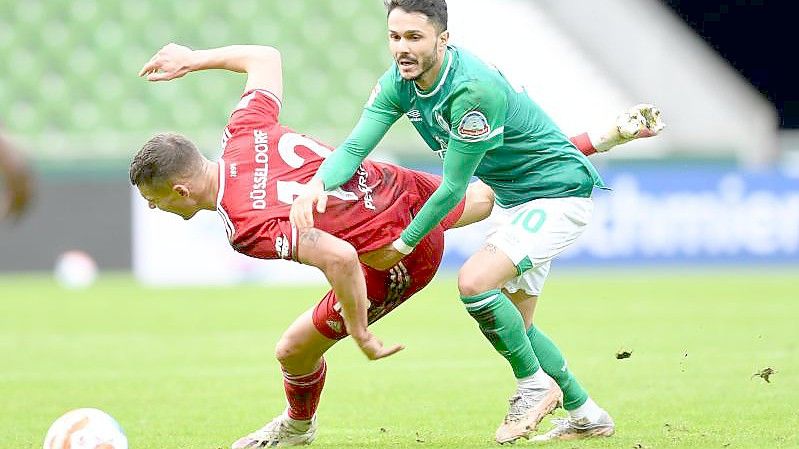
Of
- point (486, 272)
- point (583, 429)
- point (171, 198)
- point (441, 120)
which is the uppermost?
point (441, 120)

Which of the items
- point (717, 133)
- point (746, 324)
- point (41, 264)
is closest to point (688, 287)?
point (746, 324)

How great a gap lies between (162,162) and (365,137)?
91 centimetres

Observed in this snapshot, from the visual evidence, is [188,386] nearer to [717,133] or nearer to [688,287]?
[688,287]

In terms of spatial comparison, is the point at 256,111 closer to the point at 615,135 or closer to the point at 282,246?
the point at 282,246

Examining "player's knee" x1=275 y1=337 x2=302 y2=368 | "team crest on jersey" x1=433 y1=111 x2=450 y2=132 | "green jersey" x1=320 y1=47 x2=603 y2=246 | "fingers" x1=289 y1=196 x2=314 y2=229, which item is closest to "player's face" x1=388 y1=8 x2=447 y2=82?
"green jersey" x1=320 y1=47 x2=603 y2=246

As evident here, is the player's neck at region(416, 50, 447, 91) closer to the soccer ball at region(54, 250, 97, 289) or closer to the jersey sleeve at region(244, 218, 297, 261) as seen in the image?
the jersey sleeve at region(244, 218, 297, 261)

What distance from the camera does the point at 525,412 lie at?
246 inches

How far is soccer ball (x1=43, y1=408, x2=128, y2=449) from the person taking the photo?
572 centimetres

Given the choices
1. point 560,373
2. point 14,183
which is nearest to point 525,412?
point 560,373

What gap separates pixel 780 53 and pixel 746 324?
13234 millimetres

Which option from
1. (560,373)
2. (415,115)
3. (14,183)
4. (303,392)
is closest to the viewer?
(14,183)

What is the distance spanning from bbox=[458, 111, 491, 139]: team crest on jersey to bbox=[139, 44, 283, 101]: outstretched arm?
3.32 ft

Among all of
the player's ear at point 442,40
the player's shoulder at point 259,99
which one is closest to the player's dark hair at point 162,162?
the player's shoulder at point 259,99

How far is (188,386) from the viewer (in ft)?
29.2
